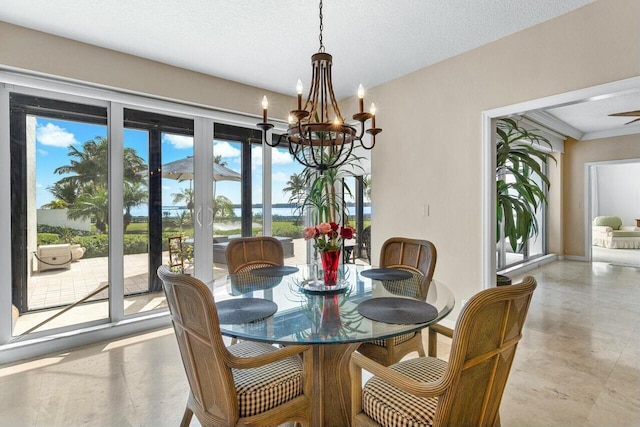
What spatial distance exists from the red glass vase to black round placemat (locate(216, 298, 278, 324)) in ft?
1.30

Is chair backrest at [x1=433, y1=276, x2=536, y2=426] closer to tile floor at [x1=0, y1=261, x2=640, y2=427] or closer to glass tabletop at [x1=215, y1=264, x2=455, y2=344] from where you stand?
glass tabletop at [x1=215, y1=264, x2=455, y2=344]

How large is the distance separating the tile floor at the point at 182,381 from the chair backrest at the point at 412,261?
0.85 meters

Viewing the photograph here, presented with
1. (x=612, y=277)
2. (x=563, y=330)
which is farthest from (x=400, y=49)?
(x=612, y=277)

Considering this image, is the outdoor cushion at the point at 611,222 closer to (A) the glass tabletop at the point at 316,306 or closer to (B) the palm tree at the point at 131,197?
(A) the glass tabletop at the point at 316,306

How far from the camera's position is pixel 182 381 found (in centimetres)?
224

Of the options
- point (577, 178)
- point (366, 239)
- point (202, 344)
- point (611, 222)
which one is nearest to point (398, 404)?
point (202, 344)

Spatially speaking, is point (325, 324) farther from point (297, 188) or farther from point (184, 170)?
point (297, 188)

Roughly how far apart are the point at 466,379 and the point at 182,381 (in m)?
1.98

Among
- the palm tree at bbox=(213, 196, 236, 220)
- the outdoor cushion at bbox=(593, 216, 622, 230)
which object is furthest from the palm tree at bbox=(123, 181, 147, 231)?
the outdoor cushion at bbox=(593, 216, 622, 230)

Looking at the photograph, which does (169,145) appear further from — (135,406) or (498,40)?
(498,40)

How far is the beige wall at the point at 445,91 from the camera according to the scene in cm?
230

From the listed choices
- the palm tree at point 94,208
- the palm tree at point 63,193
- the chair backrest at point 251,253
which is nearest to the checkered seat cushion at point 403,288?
the chair backrest at point 251,253

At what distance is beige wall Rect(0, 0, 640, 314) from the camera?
230 centimetres

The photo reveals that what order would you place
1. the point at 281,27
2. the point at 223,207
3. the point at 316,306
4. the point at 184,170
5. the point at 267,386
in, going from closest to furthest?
the point at 267,386, the point at 316,306, the point at 281,27, the point at 184,170, the point at 223,207
